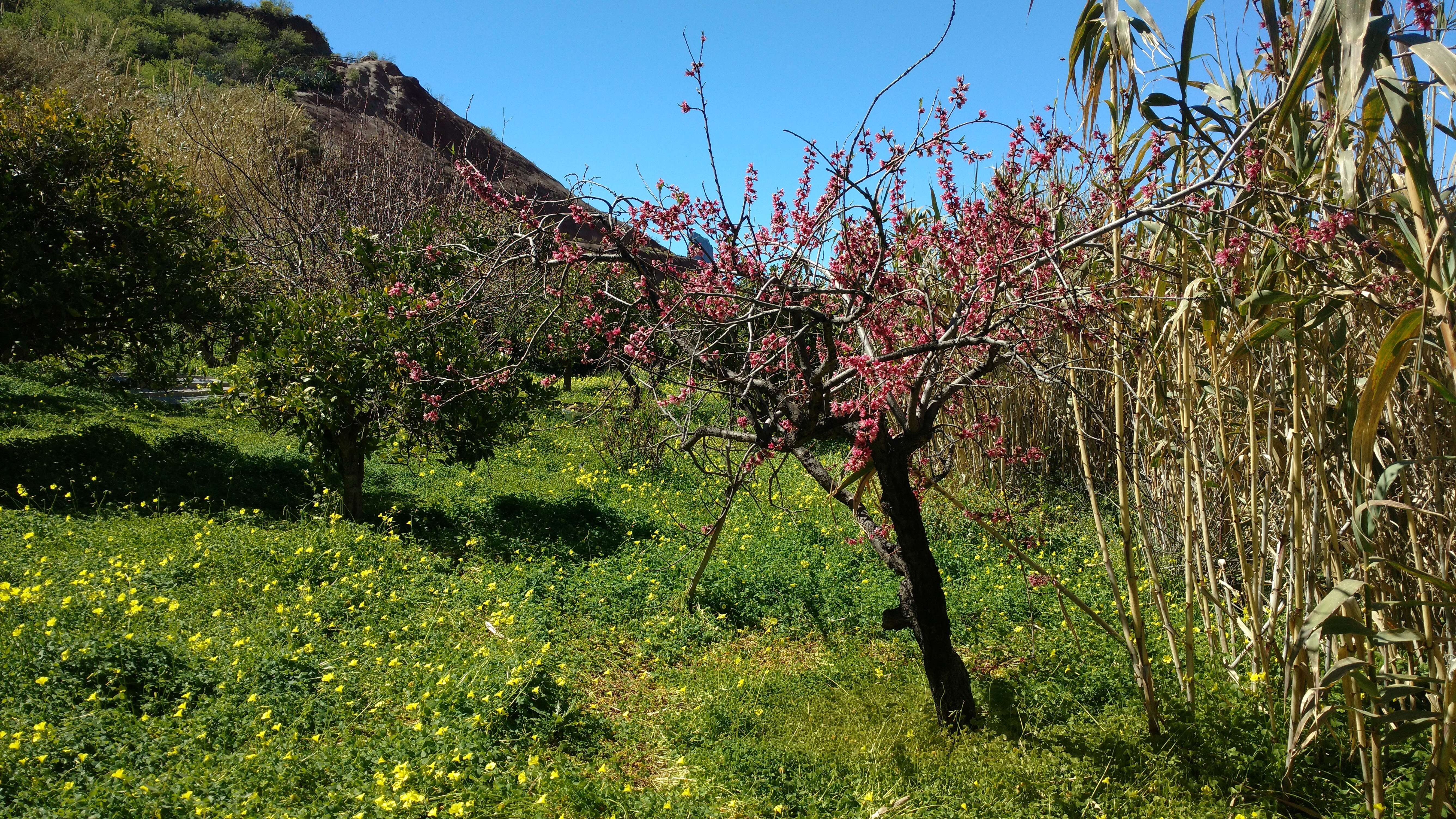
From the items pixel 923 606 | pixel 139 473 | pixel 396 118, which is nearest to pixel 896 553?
pixel 923 606

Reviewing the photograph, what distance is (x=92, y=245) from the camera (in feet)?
23.3

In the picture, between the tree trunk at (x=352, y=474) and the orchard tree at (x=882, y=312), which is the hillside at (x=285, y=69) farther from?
the orchard tree at (x=882, y=312)

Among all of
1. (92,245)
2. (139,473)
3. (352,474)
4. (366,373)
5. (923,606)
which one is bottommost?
(139,473)

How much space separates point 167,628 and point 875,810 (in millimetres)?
3494

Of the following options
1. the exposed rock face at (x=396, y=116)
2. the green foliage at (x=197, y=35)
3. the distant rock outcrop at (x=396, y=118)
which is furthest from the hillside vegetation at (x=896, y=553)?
the green foliage at (x=197, y=35)

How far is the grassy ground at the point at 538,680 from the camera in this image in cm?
290

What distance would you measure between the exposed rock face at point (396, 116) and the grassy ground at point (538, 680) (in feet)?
50.3

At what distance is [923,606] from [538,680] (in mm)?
1751

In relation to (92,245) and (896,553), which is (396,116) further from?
(896,553)

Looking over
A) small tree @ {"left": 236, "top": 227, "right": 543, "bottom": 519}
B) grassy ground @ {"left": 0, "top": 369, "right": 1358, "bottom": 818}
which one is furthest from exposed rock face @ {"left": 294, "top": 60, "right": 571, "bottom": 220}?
grassy ground @ {"left": 0, "top": 369, "right": 1358, "bottom": 818}

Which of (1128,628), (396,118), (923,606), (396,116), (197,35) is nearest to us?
(1128,628)

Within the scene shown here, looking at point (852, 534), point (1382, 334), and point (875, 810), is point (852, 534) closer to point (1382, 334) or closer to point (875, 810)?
point (875, 810)

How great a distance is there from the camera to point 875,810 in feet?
9.33

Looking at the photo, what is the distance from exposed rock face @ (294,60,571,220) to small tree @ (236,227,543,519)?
13421 mm
